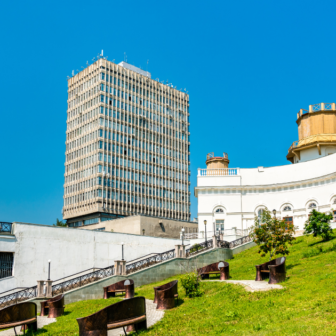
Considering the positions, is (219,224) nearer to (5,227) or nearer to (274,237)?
(274,237)

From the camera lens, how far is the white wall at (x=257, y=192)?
45.7 meters

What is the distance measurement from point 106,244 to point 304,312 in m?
25.9

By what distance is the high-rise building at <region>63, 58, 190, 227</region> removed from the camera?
305 feet

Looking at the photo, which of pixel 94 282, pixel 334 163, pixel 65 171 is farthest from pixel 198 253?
pixel 65 171

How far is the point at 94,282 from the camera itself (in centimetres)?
2808

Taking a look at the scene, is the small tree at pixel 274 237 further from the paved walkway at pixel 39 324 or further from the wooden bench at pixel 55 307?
the paved walkway at pixel 39 324

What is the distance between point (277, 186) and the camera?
156ft

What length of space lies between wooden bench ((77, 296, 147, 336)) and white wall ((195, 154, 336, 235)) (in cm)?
3449

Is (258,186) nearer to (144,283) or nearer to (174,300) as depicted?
(144,283)

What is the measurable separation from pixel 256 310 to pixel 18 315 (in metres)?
7.90

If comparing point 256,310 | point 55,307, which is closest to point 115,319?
point 256,310

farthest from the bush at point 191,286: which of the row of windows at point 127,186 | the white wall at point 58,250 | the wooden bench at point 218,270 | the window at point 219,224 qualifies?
the row of windows at point 127,186

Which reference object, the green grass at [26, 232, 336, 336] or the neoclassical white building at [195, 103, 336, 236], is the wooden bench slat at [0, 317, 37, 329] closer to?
the green grass at [26, 232, 336, 336]

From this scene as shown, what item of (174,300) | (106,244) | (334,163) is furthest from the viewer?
(334,163)
